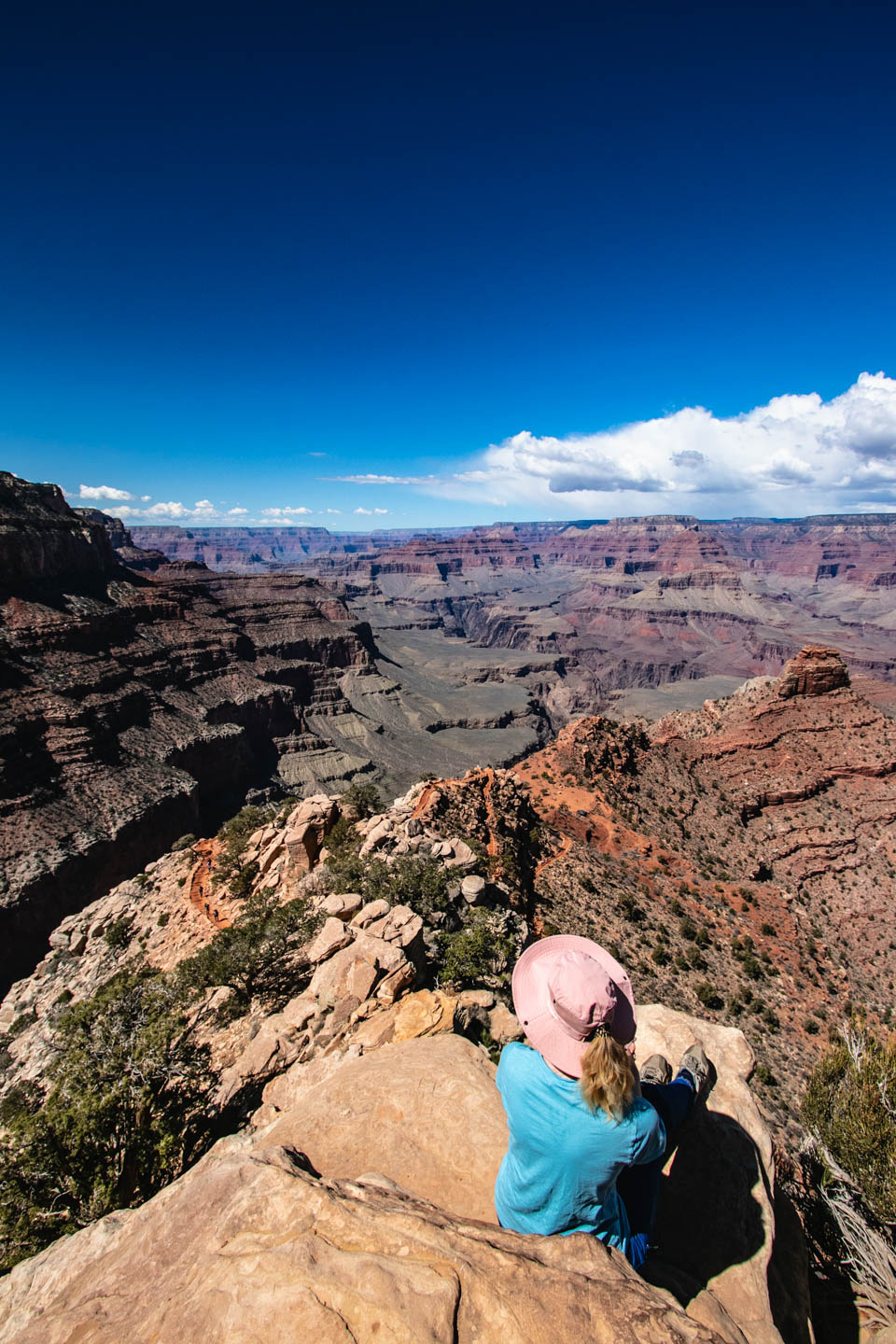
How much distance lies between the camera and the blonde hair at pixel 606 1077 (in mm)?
4211

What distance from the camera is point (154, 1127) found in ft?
32.0

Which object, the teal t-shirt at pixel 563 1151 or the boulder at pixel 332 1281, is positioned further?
the teal t-shirt at pixel 563 1151

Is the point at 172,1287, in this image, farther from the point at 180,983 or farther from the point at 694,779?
the point at 694,779

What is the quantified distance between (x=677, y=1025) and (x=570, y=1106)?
20.9ft

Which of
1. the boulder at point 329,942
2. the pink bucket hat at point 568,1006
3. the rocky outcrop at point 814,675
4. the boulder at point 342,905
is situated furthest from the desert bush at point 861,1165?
the rocky outcrop at point 814,675

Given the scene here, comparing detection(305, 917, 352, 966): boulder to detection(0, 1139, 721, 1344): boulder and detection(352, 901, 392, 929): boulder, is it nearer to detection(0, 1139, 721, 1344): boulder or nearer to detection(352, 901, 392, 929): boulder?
detection(352, 901, 392, 929): boulder

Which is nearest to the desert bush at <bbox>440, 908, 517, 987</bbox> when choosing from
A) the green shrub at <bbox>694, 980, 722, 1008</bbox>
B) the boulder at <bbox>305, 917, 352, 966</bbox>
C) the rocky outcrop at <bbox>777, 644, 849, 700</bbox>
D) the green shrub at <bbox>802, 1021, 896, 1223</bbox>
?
the boulder at <bbox>305, 917, 352, 966</bbox>

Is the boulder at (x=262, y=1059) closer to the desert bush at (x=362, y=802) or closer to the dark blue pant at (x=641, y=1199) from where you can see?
the dark blue pant at (x=641, y=1199)

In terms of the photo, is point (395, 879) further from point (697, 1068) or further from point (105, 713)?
point (105, 713)

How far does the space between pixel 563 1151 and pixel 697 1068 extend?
390 cm

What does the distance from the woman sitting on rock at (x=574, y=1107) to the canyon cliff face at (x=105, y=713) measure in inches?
1925

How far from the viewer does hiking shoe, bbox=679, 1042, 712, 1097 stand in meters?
7.06

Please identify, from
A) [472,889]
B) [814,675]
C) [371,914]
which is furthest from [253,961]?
[814,675]

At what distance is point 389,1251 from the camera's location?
14.0 feet
